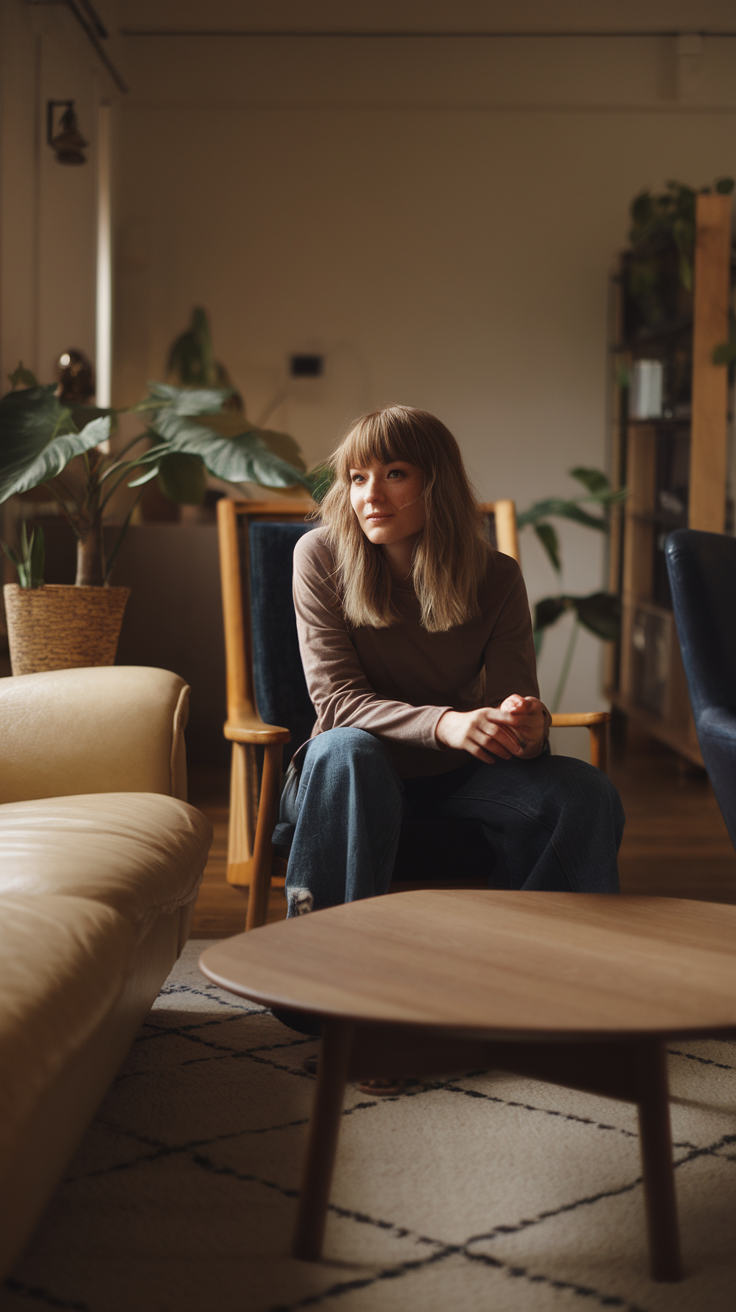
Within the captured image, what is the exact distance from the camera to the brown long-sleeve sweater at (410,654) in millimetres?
1850

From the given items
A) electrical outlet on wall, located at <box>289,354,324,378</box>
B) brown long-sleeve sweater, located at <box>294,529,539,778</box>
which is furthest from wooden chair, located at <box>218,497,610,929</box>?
electrical outlet on wall, located at <box>289,354,324,378</box>

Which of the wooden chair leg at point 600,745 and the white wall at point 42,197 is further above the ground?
the white wall at point 42,197

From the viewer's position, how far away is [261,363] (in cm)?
545

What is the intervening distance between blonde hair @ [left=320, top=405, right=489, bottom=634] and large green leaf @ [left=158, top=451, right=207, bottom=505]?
0.92m

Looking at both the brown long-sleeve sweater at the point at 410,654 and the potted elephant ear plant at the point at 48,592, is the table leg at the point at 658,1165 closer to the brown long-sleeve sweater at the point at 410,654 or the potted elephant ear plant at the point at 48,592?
the brown long-sleeve sweater at the point at 410,654

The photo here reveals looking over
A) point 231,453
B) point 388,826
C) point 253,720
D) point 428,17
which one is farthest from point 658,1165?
point 428,17

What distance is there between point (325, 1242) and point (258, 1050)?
558 millimetres

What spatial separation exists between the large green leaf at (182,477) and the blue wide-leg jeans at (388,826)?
119cm

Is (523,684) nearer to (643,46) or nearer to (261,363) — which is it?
(261,363)

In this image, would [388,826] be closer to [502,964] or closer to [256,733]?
[256,733]

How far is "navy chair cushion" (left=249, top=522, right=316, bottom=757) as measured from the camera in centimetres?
213

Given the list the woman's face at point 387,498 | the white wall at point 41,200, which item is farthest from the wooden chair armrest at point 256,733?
the white wall at point 41,200

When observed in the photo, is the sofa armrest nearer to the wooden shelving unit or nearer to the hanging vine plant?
the wooden shelving unit

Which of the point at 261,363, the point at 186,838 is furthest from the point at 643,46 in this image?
the point at 186,838
